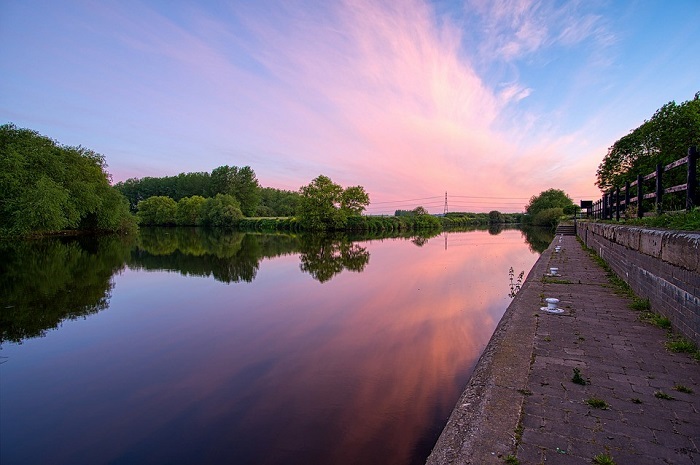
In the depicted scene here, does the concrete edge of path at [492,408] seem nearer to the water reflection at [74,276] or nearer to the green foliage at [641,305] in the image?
the green foliage at [641,305]

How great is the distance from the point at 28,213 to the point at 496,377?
3535 centimetres

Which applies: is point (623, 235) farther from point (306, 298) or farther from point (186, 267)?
point (186, 267)

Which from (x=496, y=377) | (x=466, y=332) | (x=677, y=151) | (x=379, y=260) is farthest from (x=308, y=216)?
(x=496, y=377)

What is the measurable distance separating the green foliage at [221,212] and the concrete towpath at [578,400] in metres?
65.8

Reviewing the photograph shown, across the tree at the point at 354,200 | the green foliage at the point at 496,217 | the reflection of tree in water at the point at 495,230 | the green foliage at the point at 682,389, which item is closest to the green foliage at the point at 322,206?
the tree at the point at 354,200

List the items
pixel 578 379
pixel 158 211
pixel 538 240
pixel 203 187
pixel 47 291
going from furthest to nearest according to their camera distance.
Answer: pixel 203 187
pixel 158 211
pixel 538 240
pixel 47 291
pixel 578 379

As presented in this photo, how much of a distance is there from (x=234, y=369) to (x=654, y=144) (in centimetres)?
3319

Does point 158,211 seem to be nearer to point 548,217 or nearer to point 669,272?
point 548,217

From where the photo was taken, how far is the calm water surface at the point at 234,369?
3660 mm

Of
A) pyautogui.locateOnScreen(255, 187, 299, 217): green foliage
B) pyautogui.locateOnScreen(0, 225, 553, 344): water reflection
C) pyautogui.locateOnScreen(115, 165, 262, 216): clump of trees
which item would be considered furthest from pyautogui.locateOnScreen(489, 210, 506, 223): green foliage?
pyautogui.locateOnScreen(0, 225, 553, 344): water reflection

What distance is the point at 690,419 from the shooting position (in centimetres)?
261

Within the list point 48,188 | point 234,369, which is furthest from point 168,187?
point 234,369

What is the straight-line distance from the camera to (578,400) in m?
2.97

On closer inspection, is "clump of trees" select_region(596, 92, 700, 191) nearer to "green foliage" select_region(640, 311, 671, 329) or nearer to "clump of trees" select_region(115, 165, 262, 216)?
"green foliage" select_region(640, 311, 671, 329)
